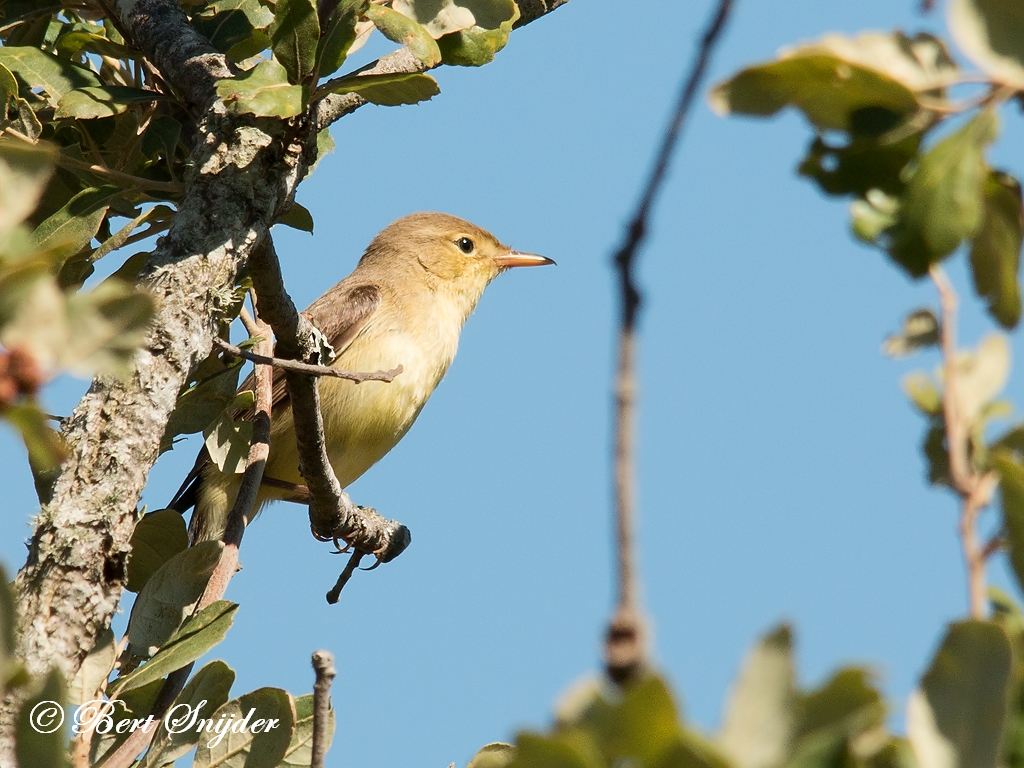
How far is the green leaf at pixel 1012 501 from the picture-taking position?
1.15 m

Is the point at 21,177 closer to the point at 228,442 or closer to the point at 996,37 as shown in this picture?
the point at 996,37

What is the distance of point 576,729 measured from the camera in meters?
1.03

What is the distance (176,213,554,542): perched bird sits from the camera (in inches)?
222

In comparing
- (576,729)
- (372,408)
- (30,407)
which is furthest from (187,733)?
(372,408)

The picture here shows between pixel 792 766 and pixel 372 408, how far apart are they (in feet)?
15.9

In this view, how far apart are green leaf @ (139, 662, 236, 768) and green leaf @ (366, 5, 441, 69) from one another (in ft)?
5.27

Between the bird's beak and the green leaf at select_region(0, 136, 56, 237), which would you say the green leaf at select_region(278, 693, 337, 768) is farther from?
the bird's beak

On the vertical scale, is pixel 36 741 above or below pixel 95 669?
above

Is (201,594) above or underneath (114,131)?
underneath

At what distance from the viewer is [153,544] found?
3.29 metres

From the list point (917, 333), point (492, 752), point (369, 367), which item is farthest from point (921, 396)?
point (369, 367)

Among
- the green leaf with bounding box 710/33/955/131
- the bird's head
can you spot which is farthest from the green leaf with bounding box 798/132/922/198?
the bird's head

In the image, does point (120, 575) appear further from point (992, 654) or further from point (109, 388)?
point (992, 654)

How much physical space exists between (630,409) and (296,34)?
7.59ft
